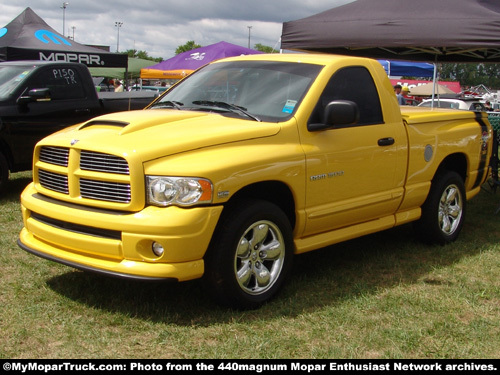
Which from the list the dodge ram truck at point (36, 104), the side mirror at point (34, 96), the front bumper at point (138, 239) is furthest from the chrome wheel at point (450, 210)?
the side mirror at point (34, 96)

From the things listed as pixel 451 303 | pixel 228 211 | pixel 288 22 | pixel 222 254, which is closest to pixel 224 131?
pixel 228 211

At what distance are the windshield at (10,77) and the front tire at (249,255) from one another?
521 centimetres

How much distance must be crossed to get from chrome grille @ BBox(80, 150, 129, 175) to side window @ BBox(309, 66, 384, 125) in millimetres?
1738

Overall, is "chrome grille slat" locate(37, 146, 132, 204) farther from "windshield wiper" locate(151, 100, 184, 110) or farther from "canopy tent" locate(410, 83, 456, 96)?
"canopy tent" locate(410, 83, 456, 96)

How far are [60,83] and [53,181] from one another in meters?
4.71

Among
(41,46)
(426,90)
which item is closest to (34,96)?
(41,46)

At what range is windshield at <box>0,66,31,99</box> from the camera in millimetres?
8109

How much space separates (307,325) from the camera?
13.2ft

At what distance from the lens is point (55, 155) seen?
432cm

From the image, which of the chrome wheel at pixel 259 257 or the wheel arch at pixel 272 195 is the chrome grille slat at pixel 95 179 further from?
the chrome wheel at pixel 259 257

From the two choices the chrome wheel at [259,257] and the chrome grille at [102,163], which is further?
the chrome wheel at [259,257]

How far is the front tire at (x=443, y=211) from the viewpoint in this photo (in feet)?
19.7
